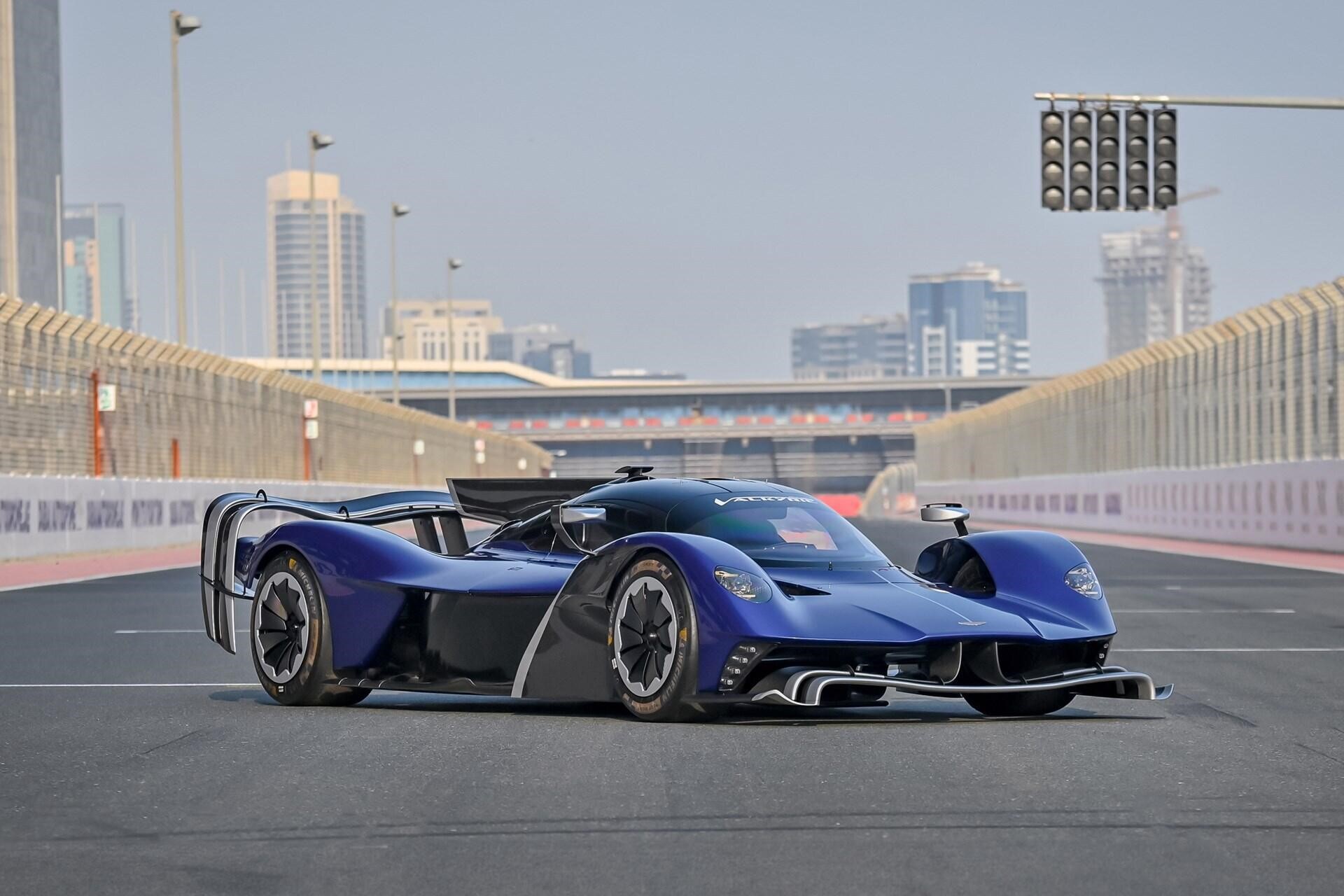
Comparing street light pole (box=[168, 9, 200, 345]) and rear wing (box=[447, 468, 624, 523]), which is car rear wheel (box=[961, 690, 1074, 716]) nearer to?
rear wing (box=[447, 468, 624, 523])

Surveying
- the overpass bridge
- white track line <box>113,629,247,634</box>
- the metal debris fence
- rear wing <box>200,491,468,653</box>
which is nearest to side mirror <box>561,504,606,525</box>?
rear wing <box>200,491,468,653</box>

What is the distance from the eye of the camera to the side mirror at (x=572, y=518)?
336 inches

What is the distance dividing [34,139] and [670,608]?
17351 cm

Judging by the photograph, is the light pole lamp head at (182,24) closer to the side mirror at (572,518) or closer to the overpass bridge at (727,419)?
the side mirror at (572,518)

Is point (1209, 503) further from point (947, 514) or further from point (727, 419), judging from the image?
point (727, 419)

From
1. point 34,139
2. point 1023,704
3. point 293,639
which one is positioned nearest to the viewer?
point 1023,704

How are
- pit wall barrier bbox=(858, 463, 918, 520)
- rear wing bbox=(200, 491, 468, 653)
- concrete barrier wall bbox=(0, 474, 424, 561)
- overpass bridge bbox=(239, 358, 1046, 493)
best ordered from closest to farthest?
rear wing bbox=(200, 491, 468, 653)
concrete barrier wall bbox=(0, 474, 424, 561)
pit wall barrier bbox=(858, 463, 918, 520)
overpass bridge bbox=(239, 358, 1046, 493)

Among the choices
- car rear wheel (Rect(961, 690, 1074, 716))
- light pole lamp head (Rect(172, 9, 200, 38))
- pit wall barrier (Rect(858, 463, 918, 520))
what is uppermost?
light pole lamp head (Rect(172, 9, 200, 38))

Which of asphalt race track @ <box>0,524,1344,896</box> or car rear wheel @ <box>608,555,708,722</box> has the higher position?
car rear wheel @ <box>608,555,708,722</box>

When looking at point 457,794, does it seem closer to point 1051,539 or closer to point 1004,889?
point 1004,889

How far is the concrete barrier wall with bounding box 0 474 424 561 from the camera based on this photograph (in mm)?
24203

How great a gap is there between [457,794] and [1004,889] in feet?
6.53

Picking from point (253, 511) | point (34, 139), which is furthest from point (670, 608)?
point (34, 139)

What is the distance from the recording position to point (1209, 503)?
3441 cm
